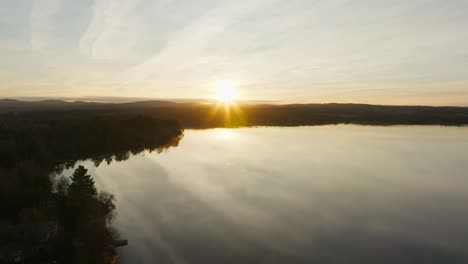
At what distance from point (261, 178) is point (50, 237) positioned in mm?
25902

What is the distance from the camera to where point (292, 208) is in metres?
28.5

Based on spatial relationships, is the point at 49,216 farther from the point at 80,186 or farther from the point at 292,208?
the point at 292,208

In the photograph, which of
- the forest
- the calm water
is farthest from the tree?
the calm water

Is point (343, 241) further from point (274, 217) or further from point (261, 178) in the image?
point (261, 178)

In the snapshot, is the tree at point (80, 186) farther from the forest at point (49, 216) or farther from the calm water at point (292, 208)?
the calm water at point (292, 208)

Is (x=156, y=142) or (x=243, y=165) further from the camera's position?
(x=156, y=142)

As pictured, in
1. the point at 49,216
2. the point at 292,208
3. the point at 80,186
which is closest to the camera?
the point at 49,216

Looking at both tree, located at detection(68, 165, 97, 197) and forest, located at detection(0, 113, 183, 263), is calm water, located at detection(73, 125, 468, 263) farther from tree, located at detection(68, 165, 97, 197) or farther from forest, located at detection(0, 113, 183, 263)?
tree, located at detection(68, 165, 97, 197)

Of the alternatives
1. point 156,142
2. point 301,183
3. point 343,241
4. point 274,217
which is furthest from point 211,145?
point 343,241

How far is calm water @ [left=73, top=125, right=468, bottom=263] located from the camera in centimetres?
2072

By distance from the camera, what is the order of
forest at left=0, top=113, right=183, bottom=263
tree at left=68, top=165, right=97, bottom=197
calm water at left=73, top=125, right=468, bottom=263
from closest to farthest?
forest at left=0, top=113, right=183, bottom=263
calm water at left=73, top=125, right=468, bottom=263
tree at left=68, top=165, right=97, bottom=197

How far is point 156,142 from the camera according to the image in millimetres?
71438

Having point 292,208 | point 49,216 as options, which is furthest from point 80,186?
point 292,208

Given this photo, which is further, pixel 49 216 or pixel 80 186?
pixel 80 186
